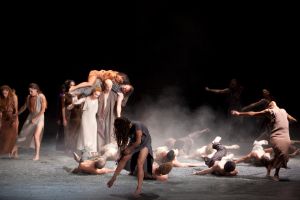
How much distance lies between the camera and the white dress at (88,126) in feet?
39.3

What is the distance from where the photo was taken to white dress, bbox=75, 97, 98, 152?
39.3 feet

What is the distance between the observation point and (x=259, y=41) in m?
24.3

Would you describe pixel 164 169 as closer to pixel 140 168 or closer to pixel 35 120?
pixel 140 168

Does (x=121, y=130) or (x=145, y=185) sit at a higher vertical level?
(x=121, y=130)

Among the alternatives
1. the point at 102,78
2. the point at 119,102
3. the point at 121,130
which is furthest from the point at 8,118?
the point at 121,130

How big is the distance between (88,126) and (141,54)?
13.8m

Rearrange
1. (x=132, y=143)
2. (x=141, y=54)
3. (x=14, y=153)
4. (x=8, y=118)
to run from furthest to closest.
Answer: (x=141, y=54) → (x=8, y=118) → (x=14, y=153) → (x=132, y=143)

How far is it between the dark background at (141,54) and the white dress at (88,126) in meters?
11.6

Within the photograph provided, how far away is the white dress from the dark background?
1159 centimetres

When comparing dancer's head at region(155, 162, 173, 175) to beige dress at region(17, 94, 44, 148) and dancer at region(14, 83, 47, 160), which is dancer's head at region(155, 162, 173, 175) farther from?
beige dress at region(17, 94, 44, 148)

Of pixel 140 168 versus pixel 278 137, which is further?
pixel 278 137

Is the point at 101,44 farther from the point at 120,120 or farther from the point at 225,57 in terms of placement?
A: the point at 120,120

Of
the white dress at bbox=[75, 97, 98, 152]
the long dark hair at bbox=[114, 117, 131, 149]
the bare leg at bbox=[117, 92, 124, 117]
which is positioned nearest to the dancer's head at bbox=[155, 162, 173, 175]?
the long dark hair at bbox=[114, 117, 131, 149]

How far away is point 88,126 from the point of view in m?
12.0
